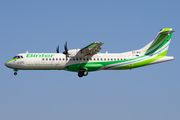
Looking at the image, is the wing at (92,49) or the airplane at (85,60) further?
the airplane at (85,60)

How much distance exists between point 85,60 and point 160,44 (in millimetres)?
9202

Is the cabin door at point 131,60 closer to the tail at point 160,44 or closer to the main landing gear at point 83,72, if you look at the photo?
the tail at point 160,44

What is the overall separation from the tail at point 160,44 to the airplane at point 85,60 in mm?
114

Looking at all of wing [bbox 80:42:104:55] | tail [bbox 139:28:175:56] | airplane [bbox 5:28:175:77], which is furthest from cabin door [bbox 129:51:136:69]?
wing [bbox 80:42:104:55]

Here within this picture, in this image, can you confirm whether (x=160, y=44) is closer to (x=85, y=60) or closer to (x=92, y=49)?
(x=92, y=49)

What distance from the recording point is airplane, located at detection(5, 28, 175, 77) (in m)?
31.5

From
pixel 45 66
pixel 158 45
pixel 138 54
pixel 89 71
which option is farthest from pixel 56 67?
pixel 158 45

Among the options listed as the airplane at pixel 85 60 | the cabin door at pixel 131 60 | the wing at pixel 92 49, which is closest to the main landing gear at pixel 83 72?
the airplane at pixel 85 60

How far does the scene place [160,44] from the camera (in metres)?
33.8

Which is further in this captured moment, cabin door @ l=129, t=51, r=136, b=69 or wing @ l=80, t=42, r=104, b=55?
cabin door @ l=129, t=51, r=136, b=69

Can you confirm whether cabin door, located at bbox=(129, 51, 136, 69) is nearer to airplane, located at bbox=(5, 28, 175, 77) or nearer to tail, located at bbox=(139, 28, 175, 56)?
airplane, located at bbox=(5, 28, 175, 77)

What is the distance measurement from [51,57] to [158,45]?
497 inches

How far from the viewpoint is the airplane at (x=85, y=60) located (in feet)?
103

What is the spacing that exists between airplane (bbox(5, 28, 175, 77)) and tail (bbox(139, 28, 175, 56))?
0.11 metres
